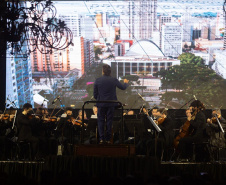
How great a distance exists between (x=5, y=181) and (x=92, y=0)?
9.21 m

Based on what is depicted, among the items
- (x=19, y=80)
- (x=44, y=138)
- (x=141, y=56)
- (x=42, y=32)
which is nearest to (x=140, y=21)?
(x=141, y=56)

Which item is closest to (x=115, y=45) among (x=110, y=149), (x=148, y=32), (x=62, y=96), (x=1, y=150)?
(x=148, y=32)

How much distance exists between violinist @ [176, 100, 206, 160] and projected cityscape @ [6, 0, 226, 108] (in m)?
4.95

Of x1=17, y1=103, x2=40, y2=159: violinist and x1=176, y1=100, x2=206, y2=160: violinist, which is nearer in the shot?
x1=176, y1=100, x2=206, y2=160: violinist

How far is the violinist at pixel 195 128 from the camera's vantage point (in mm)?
6812

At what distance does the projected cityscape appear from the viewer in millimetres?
11961

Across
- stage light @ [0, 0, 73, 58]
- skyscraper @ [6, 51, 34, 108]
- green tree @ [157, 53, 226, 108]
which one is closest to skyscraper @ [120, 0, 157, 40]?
green tree @ [157, 53, 226, 108]

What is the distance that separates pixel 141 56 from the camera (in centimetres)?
1211

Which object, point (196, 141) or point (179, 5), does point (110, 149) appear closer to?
point (196, 141)

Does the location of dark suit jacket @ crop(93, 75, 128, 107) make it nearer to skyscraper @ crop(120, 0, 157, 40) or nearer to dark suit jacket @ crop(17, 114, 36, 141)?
dark suit jacket @ crop(17, 114, 36, 141)

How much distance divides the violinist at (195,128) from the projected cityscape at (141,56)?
4949mm

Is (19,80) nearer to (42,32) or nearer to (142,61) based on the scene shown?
(42,32)

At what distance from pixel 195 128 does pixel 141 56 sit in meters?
5.46

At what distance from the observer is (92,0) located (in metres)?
12.0
